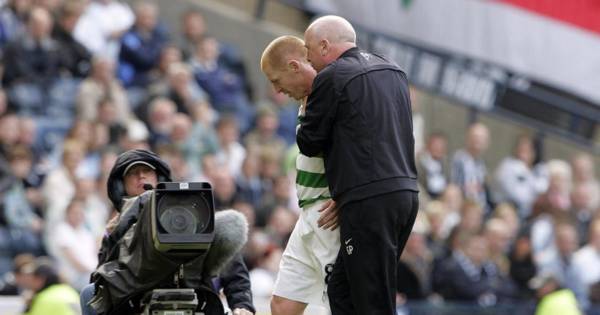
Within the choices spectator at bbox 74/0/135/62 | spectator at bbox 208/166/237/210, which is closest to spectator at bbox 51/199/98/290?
spectator at bbox 208/166/237/210

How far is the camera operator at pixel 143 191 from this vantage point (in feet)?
26.7

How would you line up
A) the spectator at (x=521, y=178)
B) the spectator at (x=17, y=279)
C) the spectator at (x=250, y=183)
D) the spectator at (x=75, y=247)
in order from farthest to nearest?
the spectator at (x=521, y=178), the spectator at (x=250, y=183), the spectator at (x=75, y=247), the spectator at (x=17, y=279)

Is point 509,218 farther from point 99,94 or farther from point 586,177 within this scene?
point 99,94

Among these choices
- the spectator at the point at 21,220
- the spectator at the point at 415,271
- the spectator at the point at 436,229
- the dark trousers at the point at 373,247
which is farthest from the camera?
the spectator at the point at 436,229

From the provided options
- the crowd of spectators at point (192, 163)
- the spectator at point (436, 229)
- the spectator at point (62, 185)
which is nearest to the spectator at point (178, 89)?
the crowd of spectators at point (192, 163)

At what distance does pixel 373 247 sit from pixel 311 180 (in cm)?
63

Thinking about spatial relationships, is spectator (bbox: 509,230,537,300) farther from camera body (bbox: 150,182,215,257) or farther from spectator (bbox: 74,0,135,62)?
camera body (bbox: 150,182,215,257)

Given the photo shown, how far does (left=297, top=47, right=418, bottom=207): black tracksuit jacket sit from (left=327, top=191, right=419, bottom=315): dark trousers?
6 centimetres

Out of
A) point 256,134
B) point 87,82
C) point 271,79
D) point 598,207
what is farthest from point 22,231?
point 598,207

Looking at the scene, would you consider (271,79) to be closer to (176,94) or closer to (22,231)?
(22,231)

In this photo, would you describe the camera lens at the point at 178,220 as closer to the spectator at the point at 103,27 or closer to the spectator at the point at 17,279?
the spectator at the point at 17,279

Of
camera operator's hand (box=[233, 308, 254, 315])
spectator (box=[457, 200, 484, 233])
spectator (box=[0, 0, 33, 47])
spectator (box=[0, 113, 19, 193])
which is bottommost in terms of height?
spectator (box=[457, 200, 484, 233])

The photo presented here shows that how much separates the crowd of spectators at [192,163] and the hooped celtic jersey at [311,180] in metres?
4.32

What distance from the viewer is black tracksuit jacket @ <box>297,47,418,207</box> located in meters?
7.88
